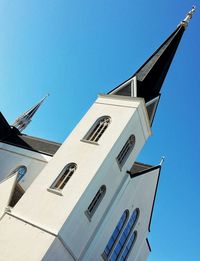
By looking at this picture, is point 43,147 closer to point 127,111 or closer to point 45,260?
point 127,111

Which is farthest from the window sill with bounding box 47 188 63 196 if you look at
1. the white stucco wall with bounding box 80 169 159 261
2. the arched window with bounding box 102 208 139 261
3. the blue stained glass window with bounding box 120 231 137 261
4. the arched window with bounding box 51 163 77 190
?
the blue stained glass window with bounding box 120 231 137 261

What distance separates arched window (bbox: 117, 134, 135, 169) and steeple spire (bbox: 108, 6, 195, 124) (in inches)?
103

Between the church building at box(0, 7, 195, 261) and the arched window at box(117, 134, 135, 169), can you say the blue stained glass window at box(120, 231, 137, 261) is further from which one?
the arched window at box(117, 134, 135, 169)

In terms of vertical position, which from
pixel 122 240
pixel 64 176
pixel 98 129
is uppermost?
pixel 98 129

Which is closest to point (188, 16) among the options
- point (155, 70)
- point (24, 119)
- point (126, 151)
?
point (155, 70)

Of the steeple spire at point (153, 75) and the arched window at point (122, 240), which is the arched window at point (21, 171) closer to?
the arched window at point (122, 240)

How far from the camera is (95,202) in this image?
1586 cm

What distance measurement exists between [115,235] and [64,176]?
5.50 metres

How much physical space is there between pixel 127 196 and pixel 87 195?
15.7 feet

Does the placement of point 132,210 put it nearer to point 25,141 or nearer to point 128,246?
point 128,246

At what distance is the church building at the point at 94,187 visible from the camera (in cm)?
1372

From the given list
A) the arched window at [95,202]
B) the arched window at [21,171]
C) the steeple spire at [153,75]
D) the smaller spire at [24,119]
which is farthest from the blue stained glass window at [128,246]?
the smaller spire at [24,119]

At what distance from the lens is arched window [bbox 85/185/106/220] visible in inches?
600

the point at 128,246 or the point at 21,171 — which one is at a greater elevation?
the point at 21,171
